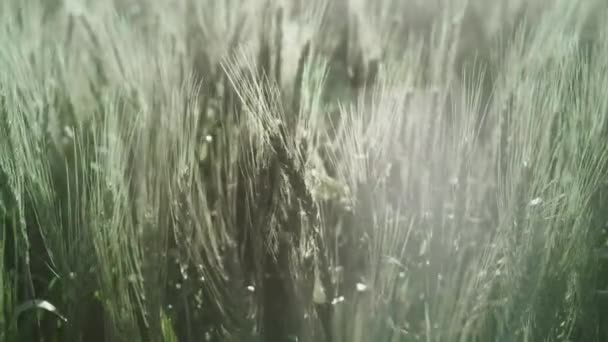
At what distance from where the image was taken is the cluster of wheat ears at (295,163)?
774 millimetres

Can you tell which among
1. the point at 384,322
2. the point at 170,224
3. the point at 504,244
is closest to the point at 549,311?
the point at 504,244

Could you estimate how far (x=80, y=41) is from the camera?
2.62 ft

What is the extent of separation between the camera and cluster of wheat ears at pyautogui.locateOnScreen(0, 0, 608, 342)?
0.77 metres

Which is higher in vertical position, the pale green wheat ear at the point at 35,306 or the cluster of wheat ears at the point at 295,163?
the cluster of wheat ears at the point at 295,163

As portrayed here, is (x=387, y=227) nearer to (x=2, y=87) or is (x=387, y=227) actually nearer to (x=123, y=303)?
(x=123, y=303)

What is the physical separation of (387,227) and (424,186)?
6 cm

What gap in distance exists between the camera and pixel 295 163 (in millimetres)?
760

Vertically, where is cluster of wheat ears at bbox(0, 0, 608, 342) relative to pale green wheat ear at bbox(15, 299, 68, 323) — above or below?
above

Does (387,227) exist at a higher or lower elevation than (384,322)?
higher

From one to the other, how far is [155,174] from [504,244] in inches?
16.4

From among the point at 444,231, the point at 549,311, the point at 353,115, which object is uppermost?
the point at 353,115

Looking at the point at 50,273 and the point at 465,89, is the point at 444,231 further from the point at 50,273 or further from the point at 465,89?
the point at 50,273

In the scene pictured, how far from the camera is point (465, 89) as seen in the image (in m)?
0.79

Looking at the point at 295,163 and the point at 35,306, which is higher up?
the point at 295,163
